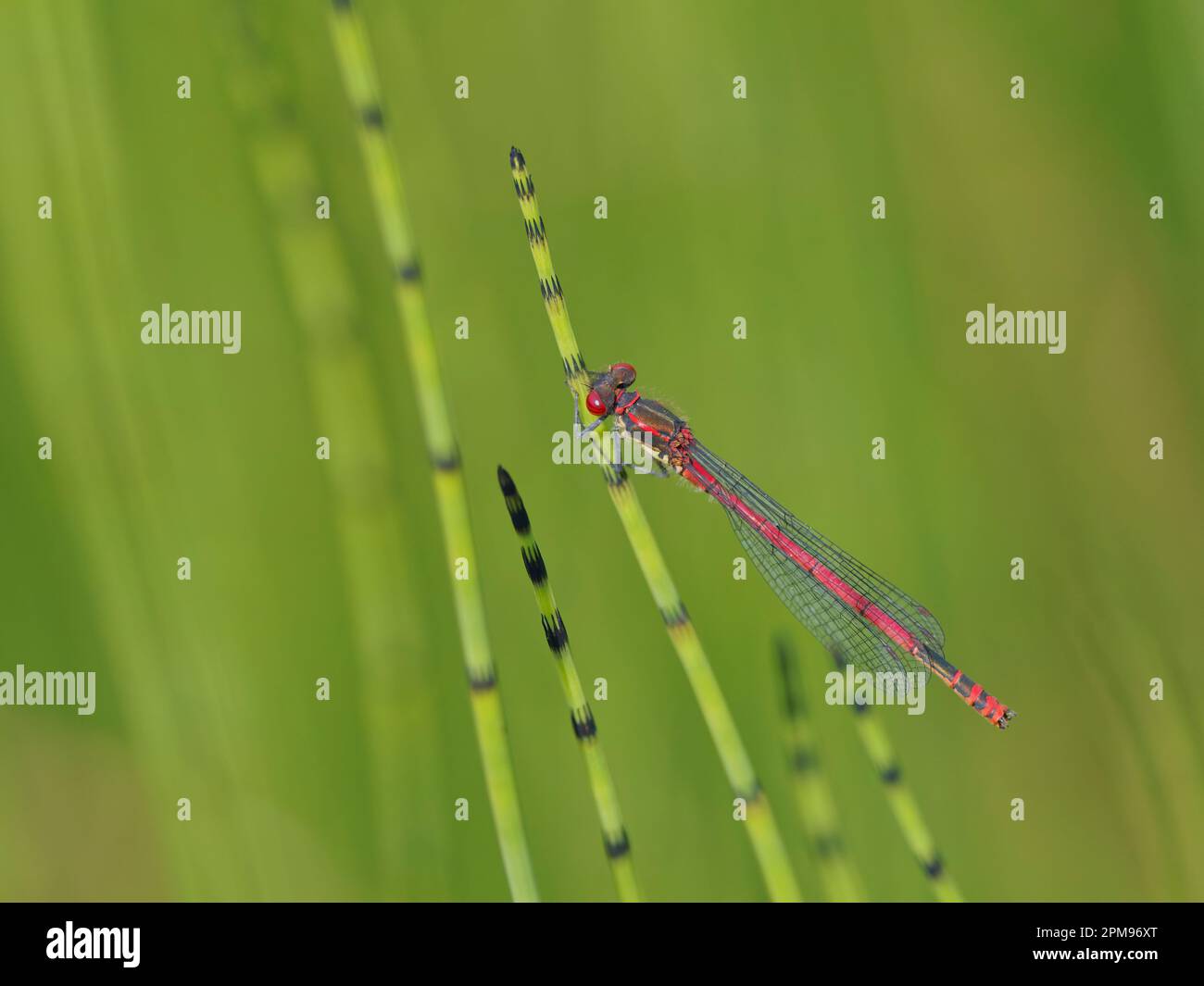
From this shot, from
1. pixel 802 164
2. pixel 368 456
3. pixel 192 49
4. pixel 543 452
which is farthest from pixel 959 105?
pixel 192 49

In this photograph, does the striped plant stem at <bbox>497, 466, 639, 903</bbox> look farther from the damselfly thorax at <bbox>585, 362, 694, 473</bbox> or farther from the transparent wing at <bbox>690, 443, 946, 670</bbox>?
the transparent wing at <bbox>690, 443, 946, 670</bbox>

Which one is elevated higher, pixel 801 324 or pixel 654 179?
pixel 654 179

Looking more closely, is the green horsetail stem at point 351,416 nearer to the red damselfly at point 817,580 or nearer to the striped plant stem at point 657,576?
the red damselfly at point 817,580

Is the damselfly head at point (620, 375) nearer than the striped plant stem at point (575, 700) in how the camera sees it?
No

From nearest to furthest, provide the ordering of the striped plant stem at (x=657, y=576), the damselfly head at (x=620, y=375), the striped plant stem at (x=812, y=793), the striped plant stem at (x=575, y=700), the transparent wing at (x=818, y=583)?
the striped plant stem at (x=575, y=700)
the striped plant stem at (x=657, y=576)
the striped plant stem at (x=812, y=793)
the damselfly head at (x=620, y=375)
the transparent wing at (x=818, y=583)

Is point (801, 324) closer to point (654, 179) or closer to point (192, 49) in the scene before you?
point (654, 179)

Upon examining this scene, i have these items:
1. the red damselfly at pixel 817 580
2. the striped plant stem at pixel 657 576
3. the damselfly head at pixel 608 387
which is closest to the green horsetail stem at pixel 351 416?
the damselfly head at pixel 608 387
